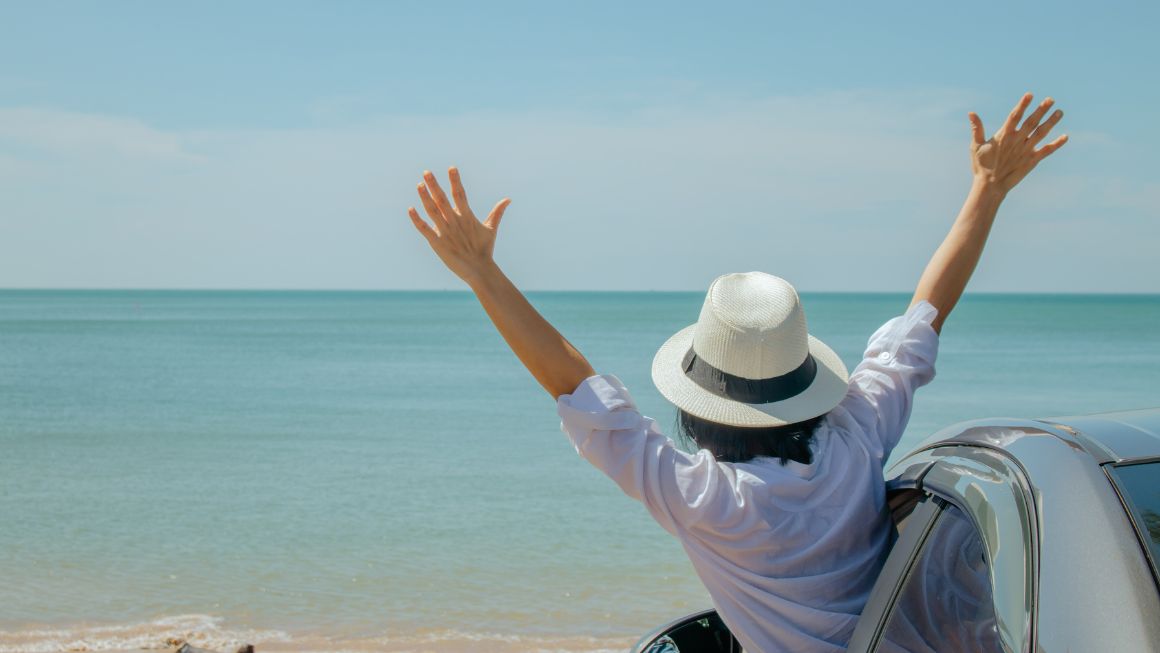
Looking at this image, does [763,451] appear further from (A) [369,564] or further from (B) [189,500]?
(B) [189,500]

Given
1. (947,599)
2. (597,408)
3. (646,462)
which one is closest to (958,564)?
(947,599)

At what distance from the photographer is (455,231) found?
8.43 feet

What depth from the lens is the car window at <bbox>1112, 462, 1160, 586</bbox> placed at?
1679 mm

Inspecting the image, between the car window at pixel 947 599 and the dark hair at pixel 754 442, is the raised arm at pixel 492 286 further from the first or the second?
the car window at pixel 947 599

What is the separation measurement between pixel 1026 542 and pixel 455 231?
1.38 metres

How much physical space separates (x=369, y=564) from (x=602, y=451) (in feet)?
26.7

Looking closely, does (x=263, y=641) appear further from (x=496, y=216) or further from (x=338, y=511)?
(x=496, y=216)

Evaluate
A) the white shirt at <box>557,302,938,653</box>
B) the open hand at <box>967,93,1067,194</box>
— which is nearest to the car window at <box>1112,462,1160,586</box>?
the white shirt at <box>557,302,938,653</box>

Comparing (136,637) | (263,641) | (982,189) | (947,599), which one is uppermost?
(982,189)

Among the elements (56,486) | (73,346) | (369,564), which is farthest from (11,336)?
(369,564)

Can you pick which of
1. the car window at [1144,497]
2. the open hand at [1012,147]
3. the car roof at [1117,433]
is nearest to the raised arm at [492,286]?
the car roof at [1117,433]

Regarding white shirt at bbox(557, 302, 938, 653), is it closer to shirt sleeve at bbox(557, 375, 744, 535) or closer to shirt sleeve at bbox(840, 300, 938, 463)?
shirt sleeve at bbox(557, 375, 744, 535)

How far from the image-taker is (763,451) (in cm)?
247

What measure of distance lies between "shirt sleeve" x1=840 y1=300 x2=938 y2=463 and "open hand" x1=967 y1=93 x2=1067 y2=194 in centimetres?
50
